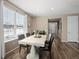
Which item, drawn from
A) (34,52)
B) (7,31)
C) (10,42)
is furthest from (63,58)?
(7,31)

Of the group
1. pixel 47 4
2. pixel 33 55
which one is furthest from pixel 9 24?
pixel 47 4

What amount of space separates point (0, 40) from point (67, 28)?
20.3ft

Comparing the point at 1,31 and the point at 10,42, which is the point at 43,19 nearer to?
the point at 10,42

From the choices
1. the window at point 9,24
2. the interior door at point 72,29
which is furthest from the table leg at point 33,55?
the interior door at point 72,29

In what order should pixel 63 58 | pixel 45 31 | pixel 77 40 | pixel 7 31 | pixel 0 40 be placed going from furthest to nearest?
pixel 45 31 → pixel 77 40 → pixel 7 31 → pixel 63 58 → pixel 0 40

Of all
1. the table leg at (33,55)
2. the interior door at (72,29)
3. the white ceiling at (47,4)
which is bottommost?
the table leg at (33,55)

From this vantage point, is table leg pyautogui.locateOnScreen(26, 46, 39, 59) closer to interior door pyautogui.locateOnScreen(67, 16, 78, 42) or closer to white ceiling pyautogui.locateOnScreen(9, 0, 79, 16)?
white ceiling pyautogui.locateOnScreen(9, 0, 79, 16)

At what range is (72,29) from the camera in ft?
26.1

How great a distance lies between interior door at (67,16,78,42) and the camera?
311 inches

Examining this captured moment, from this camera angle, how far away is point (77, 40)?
25.8 feet

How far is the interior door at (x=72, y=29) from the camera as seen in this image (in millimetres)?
7891

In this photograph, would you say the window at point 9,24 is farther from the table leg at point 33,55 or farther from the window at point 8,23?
the table leg at point 33,55

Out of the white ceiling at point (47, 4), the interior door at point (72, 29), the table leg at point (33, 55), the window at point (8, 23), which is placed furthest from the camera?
the interior door at point (72, 29)

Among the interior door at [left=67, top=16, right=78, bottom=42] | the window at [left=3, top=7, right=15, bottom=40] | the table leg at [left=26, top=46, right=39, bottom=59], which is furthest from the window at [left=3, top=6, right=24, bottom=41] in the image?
the interior door at [left=67, top=16, right=78, bottom=42]
